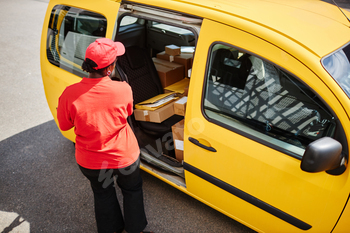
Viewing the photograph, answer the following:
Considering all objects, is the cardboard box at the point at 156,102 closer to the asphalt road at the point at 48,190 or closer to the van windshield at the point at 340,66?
the asphalt road at the point at 48,190

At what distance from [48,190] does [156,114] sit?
142 cm

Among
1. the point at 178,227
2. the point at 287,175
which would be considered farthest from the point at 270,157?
the point at 178,227

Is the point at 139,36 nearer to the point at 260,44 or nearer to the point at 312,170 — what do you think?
the point at 260,44

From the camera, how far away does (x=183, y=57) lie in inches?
137

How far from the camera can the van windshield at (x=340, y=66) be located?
1615mm

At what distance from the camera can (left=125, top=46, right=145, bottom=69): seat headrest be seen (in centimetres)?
308

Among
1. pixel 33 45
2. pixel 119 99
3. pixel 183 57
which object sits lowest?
pixel 33 45

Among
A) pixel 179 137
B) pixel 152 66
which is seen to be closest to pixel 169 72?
pixel 152 66

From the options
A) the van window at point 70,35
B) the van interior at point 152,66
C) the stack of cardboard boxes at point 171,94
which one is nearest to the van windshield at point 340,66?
the van interior at point 152,66

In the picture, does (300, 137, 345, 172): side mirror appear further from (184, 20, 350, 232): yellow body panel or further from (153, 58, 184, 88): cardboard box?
(153, 58, 184, 88): cardboard box

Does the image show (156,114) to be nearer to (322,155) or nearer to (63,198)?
(63,198)

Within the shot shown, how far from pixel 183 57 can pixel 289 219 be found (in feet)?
7.42

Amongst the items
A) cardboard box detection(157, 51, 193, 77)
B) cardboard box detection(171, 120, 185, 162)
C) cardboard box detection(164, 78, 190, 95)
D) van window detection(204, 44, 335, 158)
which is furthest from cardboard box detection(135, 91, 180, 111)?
van window detection(204, 44, 335, 158)

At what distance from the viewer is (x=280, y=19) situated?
1.89 meters
